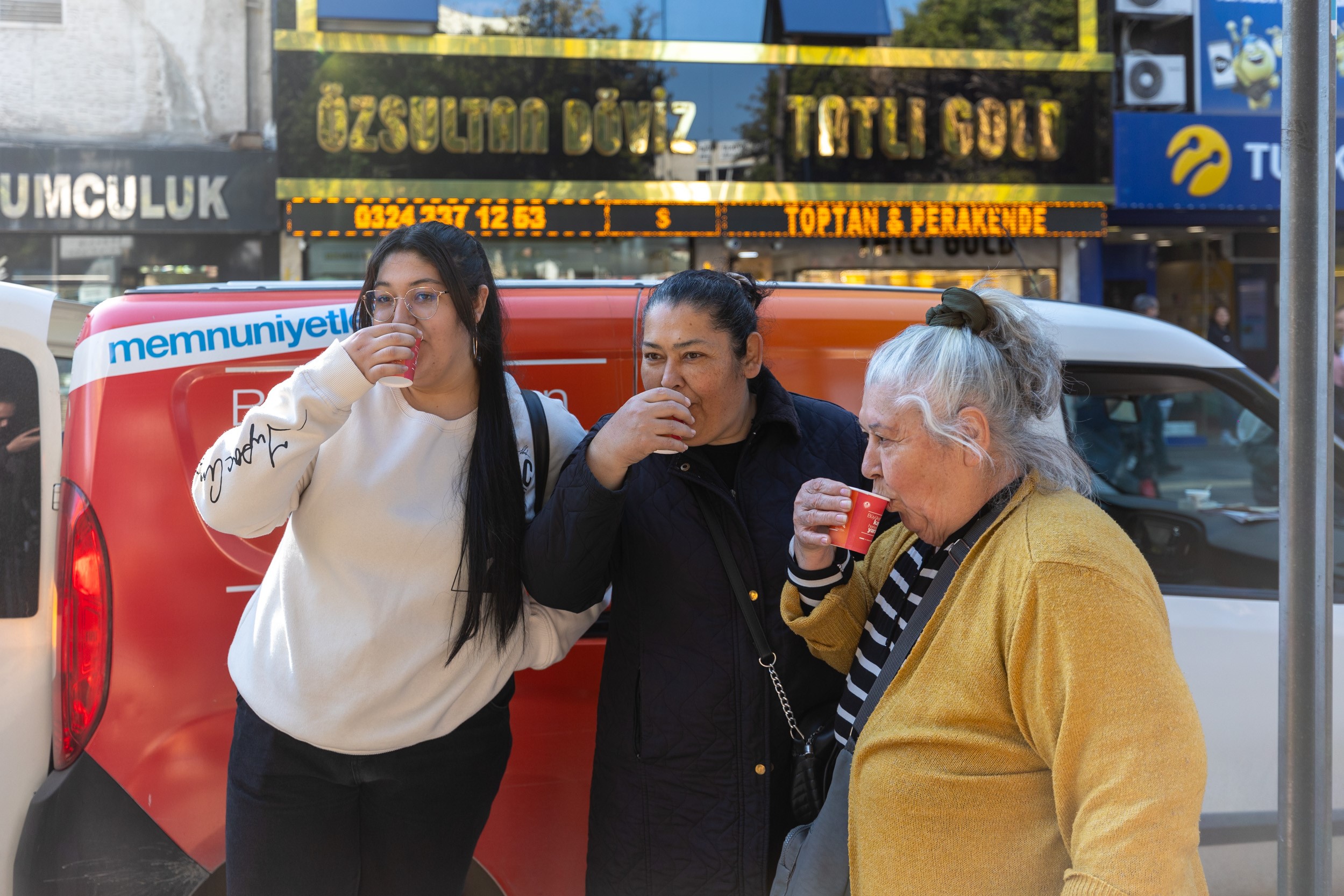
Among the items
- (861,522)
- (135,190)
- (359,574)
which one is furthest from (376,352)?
(135,190)

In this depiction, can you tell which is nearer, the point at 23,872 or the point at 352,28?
the point at 23,872

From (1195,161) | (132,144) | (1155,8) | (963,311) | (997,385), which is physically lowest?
(997,385)

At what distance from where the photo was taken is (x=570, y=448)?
211 cm

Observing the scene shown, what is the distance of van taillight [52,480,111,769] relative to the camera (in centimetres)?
220

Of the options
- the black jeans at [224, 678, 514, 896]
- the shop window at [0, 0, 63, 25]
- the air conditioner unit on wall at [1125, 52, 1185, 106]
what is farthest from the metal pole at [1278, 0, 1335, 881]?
the air conditioner unit on wall at [1125, 52, 1185, 106]

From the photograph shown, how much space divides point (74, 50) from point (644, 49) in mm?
4840

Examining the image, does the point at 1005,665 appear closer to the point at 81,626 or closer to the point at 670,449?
the point at 670,449

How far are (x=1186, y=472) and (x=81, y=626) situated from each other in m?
3.61

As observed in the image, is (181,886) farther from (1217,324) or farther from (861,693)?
(1217,324)

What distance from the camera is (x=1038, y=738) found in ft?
4.43

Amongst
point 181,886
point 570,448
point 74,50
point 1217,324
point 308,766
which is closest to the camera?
point 308,766

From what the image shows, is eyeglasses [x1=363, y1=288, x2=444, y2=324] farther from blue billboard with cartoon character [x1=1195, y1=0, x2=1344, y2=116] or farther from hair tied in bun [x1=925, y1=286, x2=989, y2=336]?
blue billboard with cartoon character [x1=1195, y1=0, x2=1344, y2=116]

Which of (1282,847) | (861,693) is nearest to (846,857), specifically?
(861,693)

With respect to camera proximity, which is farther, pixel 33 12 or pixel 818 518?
pixel 33 12
